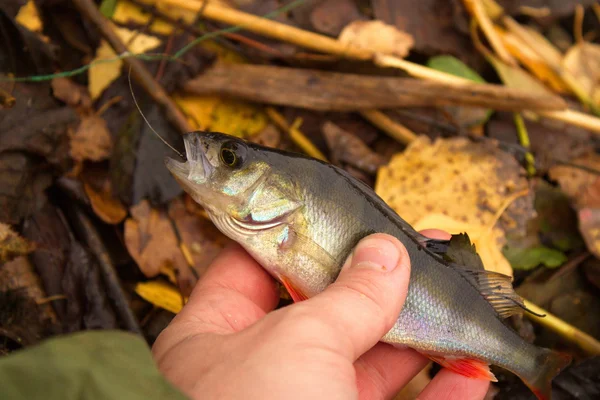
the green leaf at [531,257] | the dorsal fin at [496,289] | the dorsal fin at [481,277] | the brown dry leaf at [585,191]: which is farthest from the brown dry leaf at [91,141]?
the brown dry leaf at [585,191]

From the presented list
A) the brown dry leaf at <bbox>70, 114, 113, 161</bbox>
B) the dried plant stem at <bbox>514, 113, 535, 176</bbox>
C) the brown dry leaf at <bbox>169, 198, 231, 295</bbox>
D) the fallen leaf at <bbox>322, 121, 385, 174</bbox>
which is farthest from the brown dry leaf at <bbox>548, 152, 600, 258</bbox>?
the brown dry leaf at <bbox>70, 114, 113, 161</bbox>

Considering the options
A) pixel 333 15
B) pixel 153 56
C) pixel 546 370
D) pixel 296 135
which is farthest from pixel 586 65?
pixel 153 56

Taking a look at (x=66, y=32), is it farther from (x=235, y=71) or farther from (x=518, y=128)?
(x=518, y=128)

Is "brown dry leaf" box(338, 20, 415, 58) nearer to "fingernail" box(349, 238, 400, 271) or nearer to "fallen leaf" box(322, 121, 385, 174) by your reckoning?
"fallen leaf" box(322, 121, 385, 174)

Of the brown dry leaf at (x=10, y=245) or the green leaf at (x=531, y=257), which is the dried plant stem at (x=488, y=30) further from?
→ the brown dry leaf at (x=10, y=245)

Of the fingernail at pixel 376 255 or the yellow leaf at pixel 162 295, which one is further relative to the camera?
the yellow leaf at pixel 162 295

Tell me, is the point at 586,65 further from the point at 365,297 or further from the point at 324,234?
the point at 365,297
